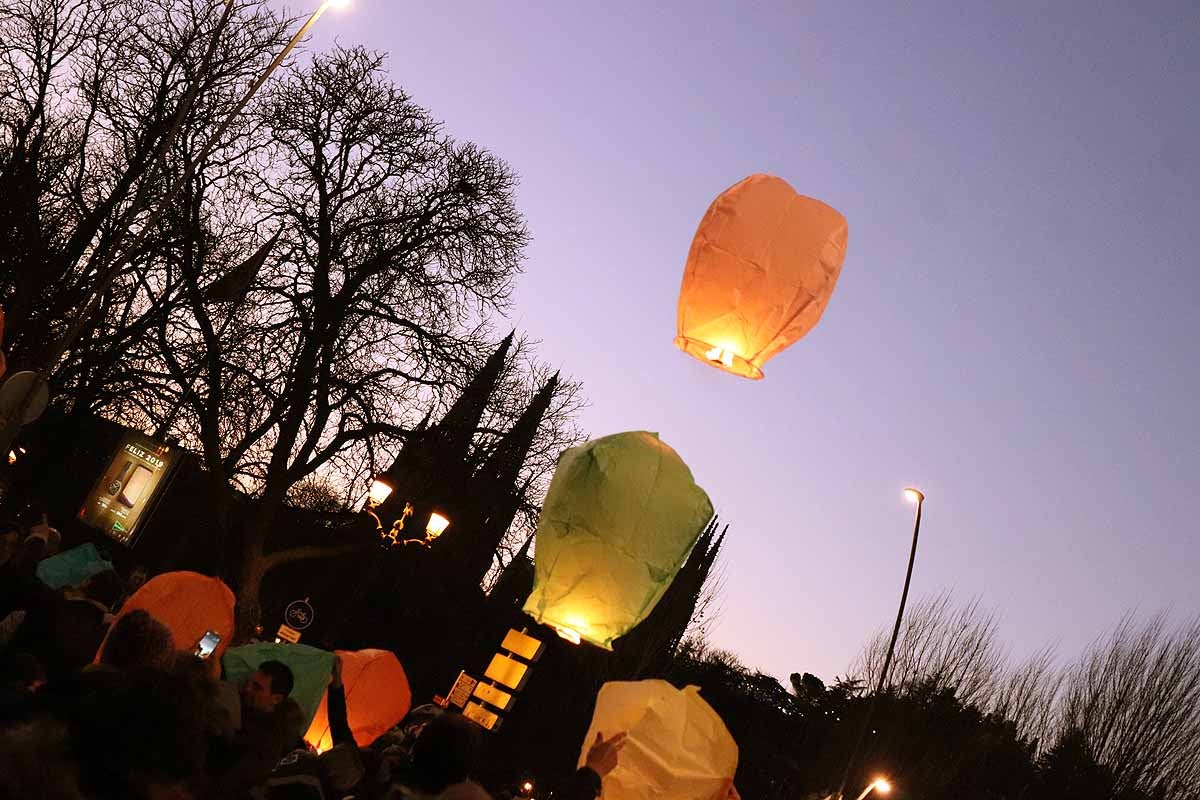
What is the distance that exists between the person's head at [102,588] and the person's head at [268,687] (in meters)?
4.01

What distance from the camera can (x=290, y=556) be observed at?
70.6 feet

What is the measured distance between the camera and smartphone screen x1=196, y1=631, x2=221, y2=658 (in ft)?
28.4

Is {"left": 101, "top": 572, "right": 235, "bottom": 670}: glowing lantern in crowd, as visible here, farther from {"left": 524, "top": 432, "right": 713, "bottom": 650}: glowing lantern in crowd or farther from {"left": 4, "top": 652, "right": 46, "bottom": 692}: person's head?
{"left": 4, "top": 652, "right": 46, "bottom": 692}: person's head

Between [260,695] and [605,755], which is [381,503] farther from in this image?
[260,695]

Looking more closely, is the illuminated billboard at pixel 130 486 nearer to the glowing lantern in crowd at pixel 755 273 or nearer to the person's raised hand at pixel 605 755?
the person's raised hand at pixel 605 755

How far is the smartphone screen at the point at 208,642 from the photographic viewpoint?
28.4 feet

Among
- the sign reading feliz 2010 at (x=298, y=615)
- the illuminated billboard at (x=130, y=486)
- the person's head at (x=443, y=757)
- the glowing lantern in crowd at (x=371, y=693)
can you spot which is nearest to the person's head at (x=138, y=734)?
the person's head at (x=443, y=757)

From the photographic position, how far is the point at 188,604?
8562mm

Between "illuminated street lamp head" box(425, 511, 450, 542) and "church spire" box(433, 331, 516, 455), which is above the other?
"church spire" box(433, 331, 516, 455)

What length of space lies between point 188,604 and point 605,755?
13.7 ft

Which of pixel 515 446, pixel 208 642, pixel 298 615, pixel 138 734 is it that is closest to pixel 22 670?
pixel 138 734

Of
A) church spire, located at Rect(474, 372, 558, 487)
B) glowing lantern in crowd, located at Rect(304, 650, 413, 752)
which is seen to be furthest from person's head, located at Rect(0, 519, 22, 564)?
church spire, located at Rect(474, 372, 558, 487)

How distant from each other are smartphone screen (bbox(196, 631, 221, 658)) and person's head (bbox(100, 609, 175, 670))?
4461mm

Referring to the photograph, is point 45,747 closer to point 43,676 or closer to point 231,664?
point 43,676
